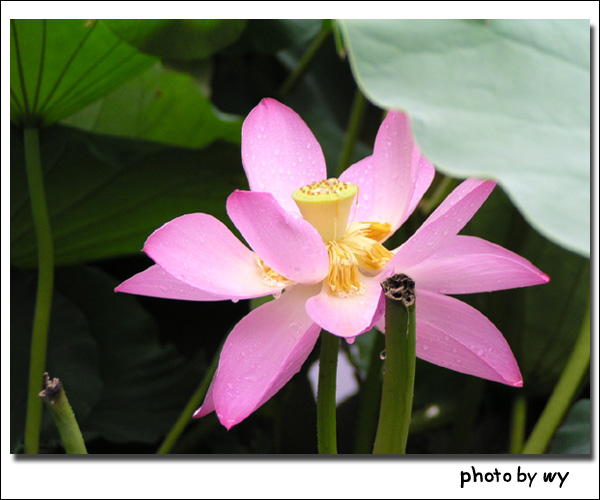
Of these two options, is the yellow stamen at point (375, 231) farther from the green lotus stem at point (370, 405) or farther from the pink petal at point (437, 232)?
the green lotus stem at point (370, 405)

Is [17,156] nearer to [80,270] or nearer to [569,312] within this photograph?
[80,270]

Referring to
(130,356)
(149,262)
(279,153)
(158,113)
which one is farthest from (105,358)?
(279,153)

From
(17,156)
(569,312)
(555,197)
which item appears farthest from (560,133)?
(17,156)

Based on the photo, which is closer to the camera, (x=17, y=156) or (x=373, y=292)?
(x=373, y=292)

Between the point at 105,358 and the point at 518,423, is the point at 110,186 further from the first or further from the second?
the point at 518,423

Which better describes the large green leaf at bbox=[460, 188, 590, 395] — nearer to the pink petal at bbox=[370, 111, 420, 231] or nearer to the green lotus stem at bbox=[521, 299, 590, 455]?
the green lotus stem at bbox=[521, 299, 590, 455]

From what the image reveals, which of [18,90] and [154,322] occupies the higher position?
[18,90]
